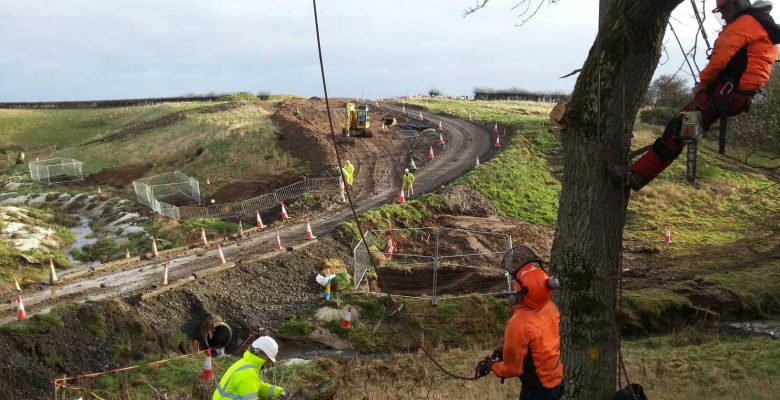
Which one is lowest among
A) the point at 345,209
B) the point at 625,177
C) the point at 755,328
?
the point at 755,328

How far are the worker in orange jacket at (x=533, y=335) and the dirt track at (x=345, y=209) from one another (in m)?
12.4

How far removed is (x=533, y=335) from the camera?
4973 mm

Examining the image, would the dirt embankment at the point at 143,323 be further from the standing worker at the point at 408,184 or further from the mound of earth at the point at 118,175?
the mound of earth at the point at 118,175

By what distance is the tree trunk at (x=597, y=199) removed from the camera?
225 inches

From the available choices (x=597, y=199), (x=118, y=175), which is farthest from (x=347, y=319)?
(x=118, y=175)

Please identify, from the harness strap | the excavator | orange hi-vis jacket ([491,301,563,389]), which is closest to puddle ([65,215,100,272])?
the excavator

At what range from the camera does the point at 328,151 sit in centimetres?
3291

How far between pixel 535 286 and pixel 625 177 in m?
1.64

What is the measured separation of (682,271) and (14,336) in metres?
Answer: 18.6

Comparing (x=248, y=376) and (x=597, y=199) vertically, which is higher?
(x=597, y=199)

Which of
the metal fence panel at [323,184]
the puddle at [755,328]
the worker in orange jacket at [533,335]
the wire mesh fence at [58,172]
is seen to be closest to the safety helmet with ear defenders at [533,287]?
the worker in orange jacket at [533,335]

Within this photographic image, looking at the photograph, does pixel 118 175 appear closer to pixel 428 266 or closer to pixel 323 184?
pixel 323 184

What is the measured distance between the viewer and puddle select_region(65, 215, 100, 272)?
22938mm

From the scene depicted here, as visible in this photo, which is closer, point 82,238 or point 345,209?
point 345,209
